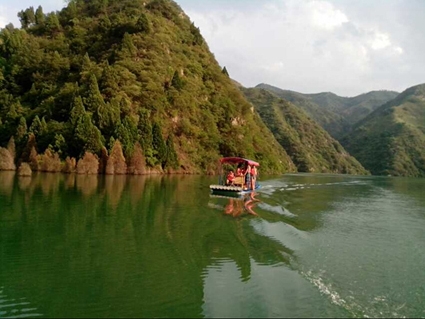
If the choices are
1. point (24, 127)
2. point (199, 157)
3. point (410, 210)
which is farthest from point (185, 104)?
point (410, 210)

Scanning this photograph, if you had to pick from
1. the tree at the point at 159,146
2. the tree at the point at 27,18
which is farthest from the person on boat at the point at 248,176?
the tree at the point at 27,18

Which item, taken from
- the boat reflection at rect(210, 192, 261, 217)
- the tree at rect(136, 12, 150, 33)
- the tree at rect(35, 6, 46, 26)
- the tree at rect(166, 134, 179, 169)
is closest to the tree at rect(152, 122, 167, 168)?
the tree at rect(166, 134, 179, 169)

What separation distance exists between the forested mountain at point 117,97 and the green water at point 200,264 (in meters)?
42.3

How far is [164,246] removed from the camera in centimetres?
1681

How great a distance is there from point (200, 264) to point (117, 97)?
67432 millimetres

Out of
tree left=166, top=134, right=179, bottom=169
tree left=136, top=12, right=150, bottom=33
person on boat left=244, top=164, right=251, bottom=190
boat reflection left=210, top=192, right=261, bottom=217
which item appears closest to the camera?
boat reflection left=210, top=192, right=261, bottom=217

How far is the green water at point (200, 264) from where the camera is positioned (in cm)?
1083

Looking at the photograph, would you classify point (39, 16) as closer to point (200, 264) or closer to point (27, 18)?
point (27, 18)

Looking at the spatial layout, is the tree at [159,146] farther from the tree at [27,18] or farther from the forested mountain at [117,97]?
the tree at [27,18]

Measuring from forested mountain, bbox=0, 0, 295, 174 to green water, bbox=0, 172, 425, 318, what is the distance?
4232 centimetres

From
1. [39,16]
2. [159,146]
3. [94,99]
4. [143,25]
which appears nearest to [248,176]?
[159,146]

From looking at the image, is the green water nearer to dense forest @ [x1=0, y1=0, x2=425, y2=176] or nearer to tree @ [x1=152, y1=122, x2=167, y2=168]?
dense forest @ [x1=0, y1=0, x2=425, y2=176]

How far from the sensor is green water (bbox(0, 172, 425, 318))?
35.5 ft

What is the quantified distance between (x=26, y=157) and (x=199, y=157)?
36775mm
